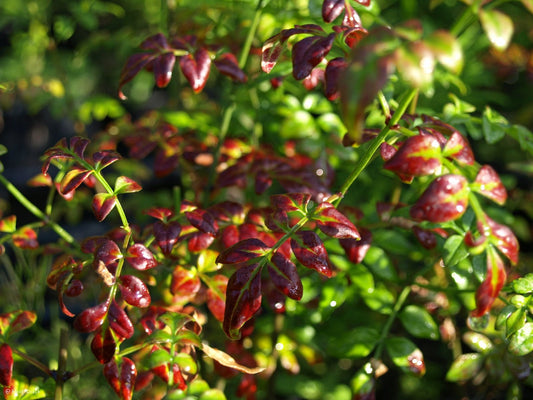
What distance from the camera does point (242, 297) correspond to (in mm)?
806

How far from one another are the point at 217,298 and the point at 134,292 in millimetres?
227

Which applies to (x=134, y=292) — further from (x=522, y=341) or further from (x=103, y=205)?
(x=522, y=341)

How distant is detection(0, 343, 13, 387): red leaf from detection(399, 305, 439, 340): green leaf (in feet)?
2.67

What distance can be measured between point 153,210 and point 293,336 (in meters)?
0.65

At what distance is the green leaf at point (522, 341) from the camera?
2.87ft

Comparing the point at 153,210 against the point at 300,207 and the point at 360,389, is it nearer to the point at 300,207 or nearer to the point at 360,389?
the point at 300,207

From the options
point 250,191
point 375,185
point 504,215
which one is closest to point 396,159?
point 250,191

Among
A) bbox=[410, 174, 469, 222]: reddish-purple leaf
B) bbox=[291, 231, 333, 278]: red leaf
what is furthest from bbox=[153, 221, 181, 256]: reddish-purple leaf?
bbox=[410, 174, 469, 222]: reddish-purple leaf

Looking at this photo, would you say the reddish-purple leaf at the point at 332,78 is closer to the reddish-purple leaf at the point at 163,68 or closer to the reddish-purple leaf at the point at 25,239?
the reddish-purple leaf at the point at 163,68

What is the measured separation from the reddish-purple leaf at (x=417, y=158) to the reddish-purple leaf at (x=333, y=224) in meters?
0.15

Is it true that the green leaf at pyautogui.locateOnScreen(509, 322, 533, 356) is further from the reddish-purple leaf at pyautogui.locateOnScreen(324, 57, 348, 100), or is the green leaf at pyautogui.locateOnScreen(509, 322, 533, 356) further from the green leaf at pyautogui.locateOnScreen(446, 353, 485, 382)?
the reddish-purple leaf at pyautogui.locateOnScreen(324, 57, 348, 100)

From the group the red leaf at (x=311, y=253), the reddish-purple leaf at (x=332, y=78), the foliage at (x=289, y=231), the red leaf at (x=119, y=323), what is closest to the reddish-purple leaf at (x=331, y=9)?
the foliage at (x=289, y=231)

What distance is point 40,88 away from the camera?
2008 mm

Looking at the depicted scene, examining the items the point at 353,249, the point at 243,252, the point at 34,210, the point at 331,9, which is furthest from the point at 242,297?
the point at 34,210
